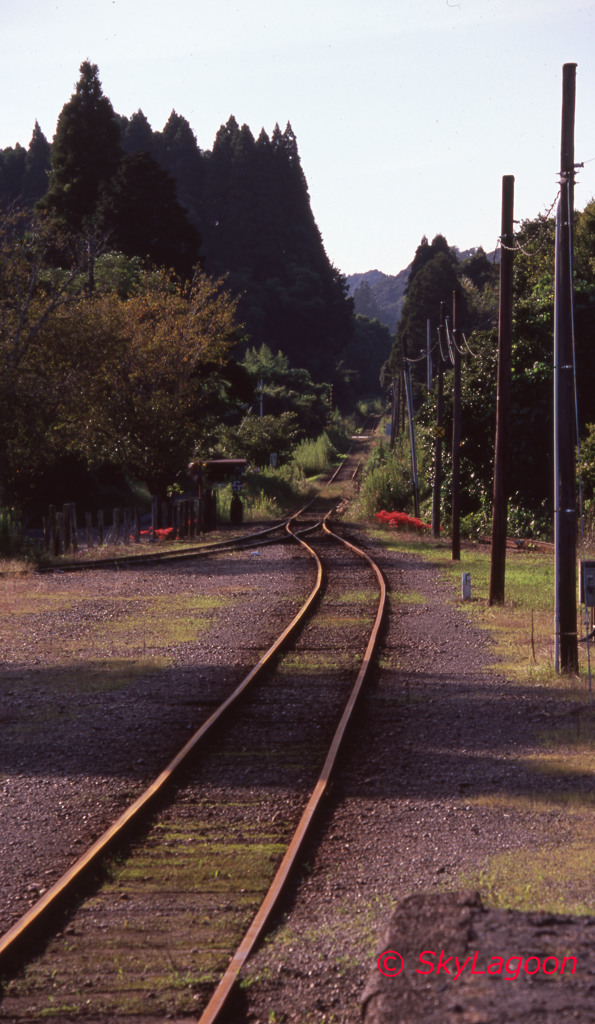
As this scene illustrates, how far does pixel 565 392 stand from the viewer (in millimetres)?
11695

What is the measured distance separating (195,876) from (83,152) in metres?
70.3

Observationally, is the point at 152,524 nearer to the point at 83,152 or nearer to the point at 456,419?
the point at 456,419

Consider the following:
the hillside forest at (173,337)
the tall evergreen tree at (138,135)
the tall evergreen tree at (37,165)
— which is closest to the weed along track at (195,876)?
the hillside forest at (173,337)

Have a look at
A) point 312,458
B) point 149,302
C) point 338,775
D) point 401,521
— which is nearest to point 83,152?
point 312,458

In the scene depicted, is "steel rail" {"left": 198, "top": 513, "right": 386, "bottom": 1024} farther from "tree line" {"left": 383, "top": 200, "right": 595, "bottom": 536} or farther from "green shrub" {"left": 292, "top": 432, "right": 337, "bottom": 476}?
"green shrub" {"left": 292, "top": 432, "right": 337, "bottom": 476}

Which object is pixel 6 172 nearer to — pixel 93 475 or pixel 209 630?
pixel 93 475

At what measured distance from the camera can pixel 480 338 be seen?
3766 cm

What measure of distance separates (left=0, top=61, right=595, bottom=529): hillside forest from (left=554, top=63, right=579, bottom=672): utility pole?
216 inches

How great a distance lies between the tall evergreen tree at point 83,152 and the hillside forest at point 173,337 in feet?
0.40

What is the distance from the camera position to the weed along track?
15.6ft

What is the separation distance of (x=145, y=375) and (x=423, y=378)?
59.9 metres

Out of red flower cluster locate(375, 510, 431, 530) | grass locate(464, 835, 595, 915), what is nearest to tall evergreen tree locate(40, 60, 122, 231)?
red flower cluster locate(375, 510, 431, 530)

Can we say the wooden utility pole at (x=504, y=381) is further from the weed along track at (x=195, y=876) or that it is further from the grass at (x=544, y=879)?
the grass at (x=544, y=879)

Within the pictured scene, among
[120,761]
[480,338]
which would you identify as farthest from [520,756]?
[480,338]
